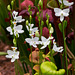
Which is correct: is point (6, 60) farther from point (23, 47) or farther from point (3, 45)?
point (23, 47)

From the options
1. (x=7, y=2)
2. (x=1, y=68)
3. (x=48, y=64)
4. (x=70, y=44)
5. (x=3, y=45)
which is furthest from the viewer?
(x=3, y=45)

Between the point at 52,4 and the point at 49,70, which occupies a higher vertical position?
the point at 52,4

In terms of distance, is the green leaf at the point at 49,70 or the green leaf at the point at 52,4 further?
the green leaf at the point at 52,4

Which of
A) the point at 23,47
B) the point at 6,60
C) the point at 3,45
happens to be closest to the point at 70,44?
the point at 23,47

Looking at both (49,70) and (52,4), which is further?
(52,4)

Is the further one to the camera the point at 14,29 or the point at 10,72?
the point at 10,72

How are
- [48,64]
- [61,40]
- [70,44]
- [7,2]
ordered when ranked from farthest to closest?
[7,2] → [70,44] → [61,40] → [48,64]

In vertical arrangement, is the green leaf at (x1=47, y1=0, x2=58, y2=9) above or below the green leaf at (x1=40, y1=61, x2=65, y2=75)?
above

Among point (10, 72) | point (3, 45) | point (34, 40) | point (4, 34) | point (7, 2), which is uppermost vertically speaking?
point (7, 2)

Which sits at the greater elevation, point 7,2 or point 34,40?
point 7,2

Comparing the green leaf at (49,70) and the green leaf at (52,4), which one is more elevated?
→ the green leaf at (52,4)

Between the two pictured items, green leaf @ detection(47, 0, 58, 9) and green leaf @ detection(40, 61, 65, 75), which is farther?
green leaf @ detection(47, 0, 58, 9)
